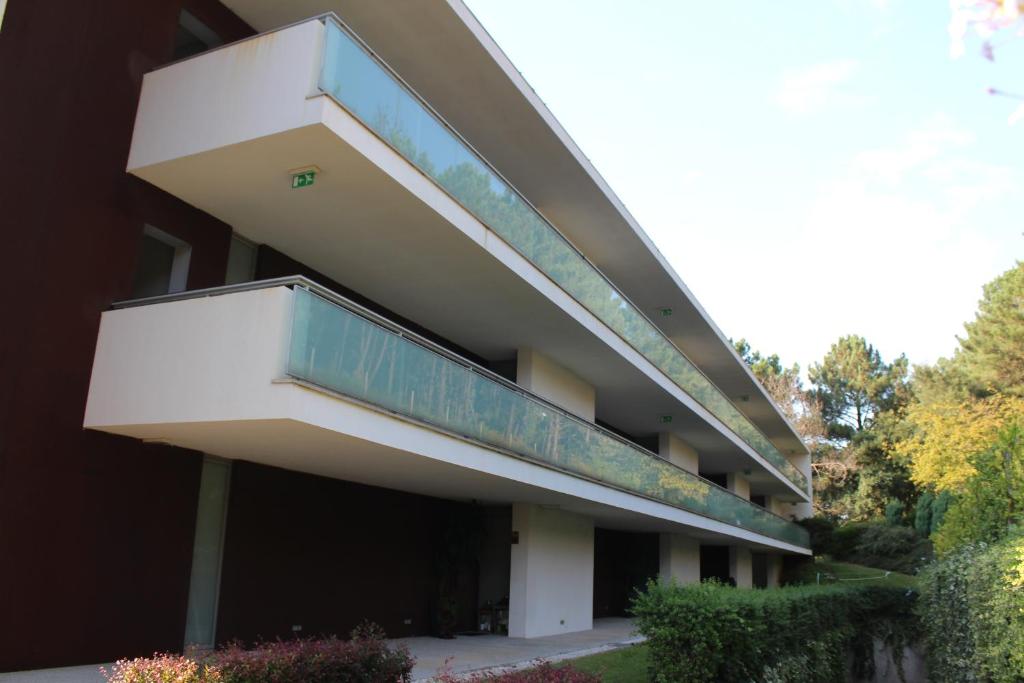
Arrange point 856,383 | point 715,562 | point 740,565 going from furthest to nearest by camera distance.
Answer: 1. point 856,383
2. point 715,562
3. point 740,565

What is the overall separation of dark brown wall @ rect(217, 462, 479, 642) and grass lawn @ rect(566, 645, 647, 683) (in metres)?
3.65

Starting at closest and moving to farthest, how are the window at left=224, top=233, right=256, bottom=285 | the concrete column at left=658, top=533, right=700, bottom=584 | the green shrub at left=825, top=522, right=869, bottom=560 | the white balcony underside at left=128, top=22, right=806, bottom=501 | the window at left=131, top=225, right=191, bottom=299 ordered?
the white balcony underside at left=128, top=22, right=806, bottom=501, the window at left=131, top=225, right=191, bottom=299, the window at left=224, top=233, right=256, bottom=285, the concrete column at left=658, top=533, right=700, bottom=584, the green shrub at left=825, top=522, right=869, bottom=560

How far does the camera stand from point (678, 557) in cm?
2642

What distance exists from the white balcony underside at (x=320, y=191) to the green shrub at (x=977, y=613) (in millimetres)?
7621

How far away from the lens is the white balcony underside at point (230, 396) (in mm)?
8594

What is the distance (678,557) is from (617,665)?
1429 cm

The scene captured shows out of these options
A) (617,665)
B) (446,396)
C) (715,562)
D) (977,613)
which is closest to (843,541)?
(715,562)

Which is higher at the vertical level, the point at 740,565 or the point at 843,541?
the point at 843,541

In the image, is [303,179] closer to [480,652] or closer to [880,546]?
[480,652]

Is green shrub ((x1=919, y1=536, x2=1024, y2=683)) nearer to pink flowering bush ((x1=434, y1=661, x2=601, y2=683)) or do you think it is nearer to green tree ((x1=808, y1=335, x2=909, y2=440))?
pink flowering bush ((x1=434, y1=661, x2=601, y2=683))

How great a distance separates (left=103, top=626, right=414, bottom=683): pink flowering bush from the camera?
22.7 ft

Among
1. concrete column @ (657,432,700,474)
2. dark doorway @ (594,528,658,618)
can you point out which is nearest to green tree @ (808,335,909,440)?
concrete column @ (657,432,700,474)

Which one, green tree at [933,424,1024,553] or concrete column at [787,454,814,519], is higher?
concrete column at [787,454,814,519]

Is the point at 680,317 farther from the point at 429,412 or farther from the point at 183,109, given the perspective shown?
the point at 183,109
